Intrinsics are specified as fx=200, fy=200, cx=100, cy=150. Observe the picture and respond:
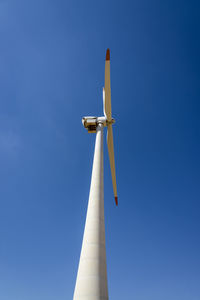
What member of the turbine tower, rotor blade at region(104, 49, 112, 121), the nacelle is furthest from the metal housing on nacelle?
the turbine tower

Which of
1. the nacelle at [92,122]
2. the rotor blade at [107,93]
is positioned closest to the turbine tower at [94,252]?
the nacelle at [92,122]

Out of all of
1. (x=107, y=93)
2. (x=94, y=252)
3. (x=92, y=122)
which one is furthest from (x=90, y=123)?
(x=94, y=252)

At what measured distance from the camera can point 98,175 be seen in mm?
15930

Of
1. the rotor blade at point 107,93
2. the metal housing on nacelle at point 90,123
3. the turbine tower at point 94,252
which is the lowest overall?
the turbine tower at point 94,252

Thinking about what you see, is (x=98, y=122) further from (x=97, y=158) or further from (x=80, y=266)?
(x=80, y=266)

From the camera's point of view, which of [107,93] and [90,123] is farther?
[90,123]

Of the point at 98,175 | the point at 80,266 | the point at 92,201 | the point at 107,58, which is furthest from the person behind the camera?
the point at 107,58

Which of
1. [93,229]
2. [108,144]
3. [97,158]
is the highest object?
[108,144]

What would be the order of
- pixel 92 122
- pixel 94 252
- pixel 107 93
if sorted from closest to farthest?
1. pixel 94 252
2. pixel 107 93
3. pixel 92 122

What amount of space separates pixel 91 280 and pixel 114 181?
14.1m

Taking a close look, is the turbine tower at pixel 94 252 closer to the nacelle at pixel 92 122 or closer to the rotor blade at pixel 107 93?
the nacelle at pixel 92 122

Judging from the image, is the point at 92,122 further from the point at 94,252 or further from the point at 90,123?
the point at 94,252

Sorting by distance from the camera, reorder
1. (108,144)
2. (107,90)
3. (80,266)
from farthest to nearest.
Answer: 1. (108,144)
2. (107,90)
3. (80,266)

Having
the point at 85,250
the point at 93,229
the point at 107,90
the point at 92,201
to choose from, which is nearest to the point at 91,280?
the point at 85,250
